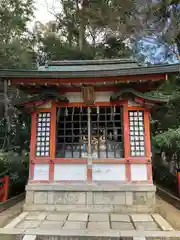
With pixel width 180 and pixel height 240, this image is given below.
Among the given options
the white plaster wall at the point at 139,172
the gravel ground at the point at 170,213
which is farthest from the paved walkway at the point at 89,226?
the white plaster wall at the point at 139,172

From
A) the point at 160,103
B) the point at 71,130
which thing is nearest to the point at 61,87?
the point at 71,130

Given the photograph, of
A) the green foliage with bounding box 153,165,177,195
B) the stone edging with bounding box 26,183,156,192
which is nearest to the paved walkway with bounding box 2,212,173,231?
the stone edging with bounding box 26,183,156,192

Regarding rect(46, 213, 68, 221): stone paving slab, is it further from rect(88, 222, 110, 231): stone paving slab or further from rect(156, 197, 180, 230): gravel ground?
rect(156, 197, 180, 230): gravel ground

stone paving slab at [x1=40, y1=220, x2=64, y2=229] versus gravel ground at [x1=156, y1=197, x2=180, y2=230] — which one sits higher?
stone paving slab at [x1=40, y1=220, x2=64, y2=229]

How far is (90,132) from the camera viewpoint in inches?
271

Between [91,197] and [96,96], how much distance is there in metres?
3.04

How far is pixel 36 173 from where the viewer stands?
6.69 meters

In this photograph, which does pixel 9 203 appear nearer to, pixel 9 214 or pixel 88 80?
pixel 9 214

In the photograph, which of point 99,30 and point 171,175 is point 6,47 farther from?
point 171,175

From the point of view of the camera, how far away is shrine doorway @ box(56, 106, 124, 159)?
6903mm

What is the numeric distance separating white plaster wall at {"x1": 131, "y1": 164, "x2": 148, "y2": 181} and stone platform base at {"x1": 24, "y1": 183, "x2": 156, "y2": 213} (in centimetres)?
22

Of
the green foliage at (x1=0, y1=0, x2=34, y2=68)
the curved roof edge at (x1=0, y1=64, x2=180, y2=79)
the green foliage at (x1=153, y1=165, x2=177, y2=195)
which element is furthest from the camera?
the green foliage at (x1=0, y1=0, x2=34, y2=68)

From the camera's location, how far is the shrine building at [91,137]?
6270mm

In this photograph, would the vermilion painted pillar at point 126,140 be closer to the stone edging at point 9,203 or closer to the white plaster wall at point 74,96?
the white plaster wall at point 74,96
